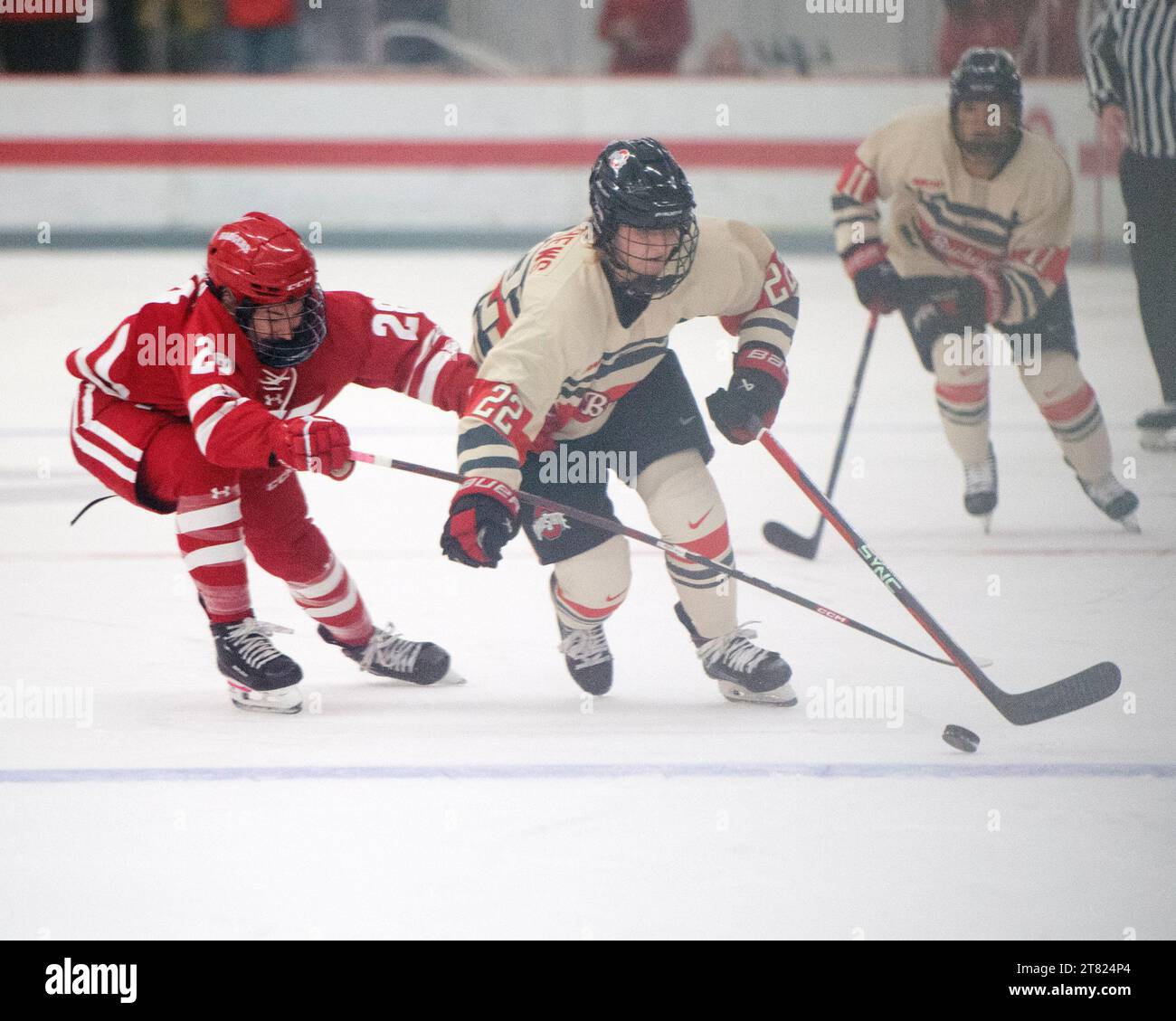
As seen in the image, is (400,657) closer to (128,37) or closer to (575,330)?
(575,330)

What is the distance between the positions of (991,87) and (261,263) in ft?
6.52

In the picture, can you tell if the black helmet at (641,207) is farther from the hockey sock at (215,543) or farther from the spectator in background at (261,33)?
the spectator in background at (261,33)

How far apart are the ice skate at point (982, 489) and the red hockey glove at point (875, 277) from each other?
0.46 metres

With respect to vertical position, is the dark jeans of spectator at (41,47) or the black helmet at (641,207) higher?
the dark jeans of spectator at (41,47)

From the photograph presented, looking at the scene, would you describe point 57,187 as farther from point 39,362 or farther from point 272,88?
point 39,362

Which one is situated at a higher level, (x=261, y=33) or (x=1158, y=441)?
(x=261, y=33)

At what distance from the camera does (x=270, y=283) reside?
259 cm

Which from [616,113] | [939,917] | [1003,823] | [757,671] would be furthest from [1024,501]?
[616,113]

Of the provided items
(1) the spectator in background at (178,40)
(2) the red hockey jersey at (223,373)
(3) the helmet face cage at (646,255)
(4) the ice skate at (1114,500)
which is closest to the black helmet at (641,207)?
(3) the helmet face cage at (646,255)

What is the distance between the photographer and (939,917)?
81.7 inches

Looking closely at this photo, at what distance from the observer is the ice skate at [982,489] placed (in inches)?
163

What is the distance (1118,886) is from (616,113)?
7.62 meters

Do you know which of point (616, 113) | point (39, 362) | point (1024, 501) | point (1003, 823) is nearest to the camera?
point (1003, 823)

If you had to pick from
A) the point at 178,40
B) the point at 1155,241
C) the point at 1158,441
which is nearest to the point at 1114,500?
the point at 1158,441
